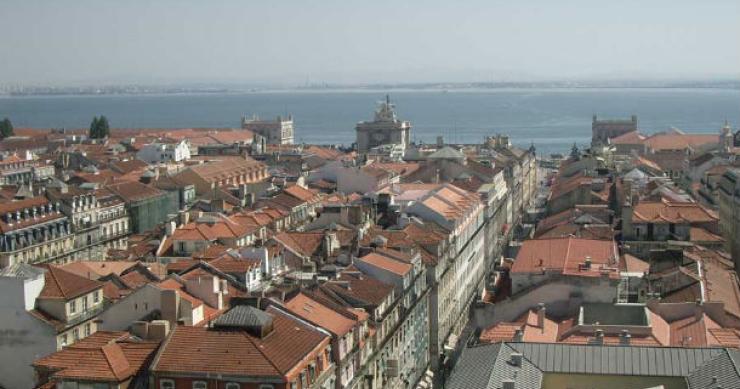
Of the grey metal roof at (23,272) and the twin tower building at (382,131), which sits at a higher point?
the grey metal roof at (23,272)

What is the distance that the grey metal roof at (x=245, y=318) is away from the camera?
3441 cm

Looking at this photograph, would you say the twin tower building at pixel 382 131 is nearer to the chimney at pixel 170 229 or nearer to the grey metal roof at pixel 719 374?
the chimney at pixel 170 229

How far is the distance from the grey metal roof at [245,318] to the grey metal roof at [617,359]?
7.76 m

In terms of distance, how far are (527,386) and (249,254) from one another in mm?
21359

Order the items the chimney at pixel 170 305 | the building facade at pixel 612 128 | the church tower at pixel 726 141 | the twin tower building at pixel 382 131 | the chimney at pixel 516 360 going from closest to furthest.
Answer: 1. the chimney at pixel 516 360
2. the chimney at pixel 170 305
3. the church tower at pixel 726 141
4. the twin tower building at pixel 382 131
5. the building facade at pixel 612 128

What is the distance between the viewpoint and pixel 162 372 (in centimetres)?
3288

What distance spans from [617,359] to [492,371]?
458 centimetres

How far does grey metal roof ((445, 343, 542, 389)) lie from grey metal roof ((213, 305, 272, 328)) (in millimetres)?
6244

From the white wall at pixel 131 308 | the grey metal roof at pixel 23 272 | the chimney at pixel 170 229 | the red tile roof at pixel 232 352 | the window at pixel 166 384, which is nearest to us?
the red tile roof at pixel 232 352

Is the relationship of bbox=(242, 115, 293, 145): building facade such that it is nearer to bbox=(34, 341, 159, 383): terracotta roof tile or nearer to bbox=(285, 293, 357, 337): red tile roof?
Result: bbox=(285, 293, 357, 337): red tile roof

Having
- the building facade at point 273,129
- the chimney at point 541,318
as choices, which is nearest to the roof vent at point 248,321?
the chimney at point 541,318

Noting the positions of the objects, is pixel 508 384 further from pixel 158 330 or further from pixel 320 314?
pixel 158 330

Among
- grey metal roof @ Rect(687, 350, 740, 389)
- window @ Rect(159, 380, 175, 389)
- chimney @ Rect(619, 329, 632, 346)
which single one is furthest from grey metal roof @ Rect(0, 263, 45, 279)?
grey metal roof @ Rect(687, 350, 740, 389)

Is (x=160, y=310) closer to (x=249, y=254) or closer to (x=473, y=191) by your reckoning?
(x=249, y=254)
